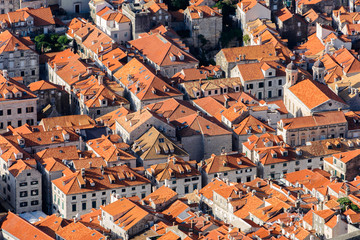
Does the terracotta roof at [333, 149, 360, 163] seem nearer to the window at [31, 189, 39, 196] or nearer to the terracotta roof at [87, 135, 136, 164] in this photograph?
the terracotta roof at [87, 135, 136, 164]

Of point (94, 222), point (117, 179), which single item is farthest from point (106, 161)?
point (94, 222)

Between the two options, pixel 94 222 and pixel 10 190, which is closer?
pixel 94 222

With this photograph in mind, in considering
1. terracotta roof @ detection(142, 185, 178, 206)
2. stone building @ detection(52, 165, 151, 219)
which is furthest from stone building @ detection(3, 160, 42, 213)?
terracotta roof @ detection(142, 185, 178, 206)

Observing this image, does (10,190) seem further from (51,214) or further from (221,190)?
(221,190)

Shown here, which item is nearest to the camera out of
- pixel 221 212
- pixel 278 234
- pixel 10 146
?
pixel 278 234

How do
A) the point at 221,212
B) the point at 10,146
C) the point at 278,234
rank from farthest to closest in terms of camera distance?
the point at 10,146, the point at 221,212, the point at 278,234

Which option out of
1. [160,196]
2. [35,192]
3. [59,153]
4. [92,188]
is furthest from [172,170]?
[35,192]

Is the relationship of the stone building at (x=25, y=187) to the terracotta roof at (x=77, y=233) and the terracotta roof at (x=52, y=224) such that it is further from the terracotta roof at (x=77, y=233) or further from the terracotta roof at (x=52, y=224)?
the terracotta roof at (x=77, y=233)
